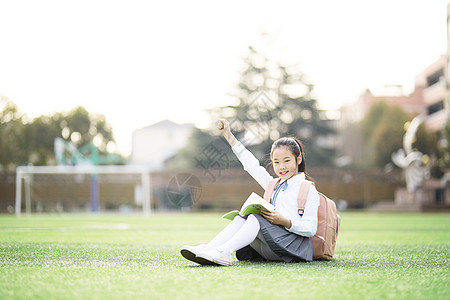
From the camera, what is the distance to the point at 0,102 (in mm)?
34719

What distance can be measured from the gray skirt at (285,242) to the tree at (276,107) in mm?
29679

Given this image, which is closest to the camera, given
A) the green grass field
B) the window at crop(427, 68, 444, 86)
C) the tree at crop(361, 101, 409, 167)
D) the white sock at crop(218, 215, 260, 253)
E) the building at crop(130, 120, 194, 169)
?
the green grass field

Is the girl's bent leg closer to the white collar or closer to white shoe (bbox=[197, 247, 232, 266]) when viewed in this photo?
white shoe (bbox=[197, 247, 232, 266])

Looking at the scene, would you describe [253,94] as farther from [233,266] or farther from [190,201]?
[233,266]

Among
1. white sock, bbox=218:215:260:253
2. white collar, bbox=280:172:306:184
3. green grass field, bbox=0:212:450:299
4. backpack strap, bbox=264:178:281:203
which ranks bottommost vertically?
green grass field, bbox=0:212:450:299

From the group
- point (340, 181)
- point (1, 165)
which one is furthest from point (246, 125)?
point (1, 165)

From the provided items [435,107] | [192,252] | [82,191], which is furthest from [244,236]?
[435,107]

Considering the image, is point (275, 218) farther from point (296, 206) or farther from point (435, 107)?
point (435, 107)

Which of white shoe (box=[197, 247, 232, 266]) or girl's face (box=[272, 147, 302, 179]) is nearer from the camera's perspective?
white shoe (box=[197, 247, 232, 266])

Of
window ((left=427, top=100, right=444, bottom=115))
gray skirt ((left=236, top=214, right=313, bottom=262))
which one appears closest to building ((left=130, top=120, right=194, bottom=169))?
window ((left=427, top=100, right=444, bottom=115))

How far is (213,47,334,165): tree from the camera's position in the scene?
34.6 meters

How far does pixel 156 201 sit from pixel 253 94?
9.72 m

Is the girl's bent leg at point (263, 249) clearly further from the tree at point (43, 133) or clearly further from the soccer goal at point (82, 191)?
the tree at point (43, 133)

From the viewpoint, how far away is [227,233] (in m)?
4.00
